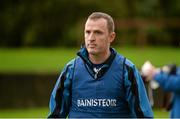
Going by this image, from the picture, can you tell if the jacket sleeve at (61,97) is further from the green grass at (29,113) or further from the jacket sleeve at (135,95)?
the green grass at (29,113)

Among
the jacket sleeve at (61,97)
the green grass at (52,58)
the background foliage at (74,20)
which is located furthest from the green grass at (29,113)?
the jacket sleeve at (61,97)

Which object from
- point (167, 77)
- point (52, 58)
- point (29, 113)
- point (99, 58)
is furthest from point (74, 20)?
point (99, 58)

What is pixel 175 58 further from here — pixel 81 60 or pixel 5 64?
pixel 81 60

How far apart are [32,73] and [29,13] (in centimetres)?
777

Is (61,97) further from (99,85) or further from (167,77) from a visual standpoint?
(167,77)

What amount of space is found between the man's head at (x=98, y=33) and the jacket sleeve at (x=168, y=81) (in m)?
1.95

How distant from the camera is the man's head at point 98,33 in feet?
29.5

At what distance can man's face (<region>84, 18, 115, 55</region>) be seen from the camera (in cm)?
898

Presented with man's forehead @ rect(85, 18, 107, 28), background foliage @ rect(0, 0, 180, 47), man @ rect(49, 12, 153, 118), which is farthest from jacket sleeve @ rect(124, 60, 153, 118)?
background foliage @ rect(0, 0, 180, 47)

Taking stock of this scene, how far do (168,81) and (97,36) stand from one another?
2164 millimetres

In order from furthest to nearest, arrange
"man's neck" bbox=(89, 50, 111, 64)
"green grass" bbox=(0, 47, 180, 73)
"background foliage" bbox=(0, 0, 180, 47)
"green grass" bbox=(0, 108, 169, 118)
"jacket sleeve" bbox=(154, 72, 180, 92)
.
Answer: "background foliage" bbox=(0, 0, 180, 47), "green grass" bbox=(0, 47, 180, 73), "green grass" bbox=(0, 108, 169, 118), "jacket sleeve" bbox=(154, 72, 180, 92), "man's neck" bbox=(89, 50, 111, 64)

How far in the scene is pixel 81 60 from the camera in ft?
30.1

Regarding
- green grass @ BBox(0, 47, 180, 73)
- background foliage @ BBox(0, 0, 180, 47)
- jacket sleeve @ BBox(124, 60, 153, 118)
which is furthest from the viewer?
background foliage @ BBox(0, 0, 180, 47)

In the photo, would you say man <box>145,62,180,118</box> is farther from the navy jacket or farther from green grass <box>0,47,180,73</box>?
green grass <box>0,47,180,73</box>
